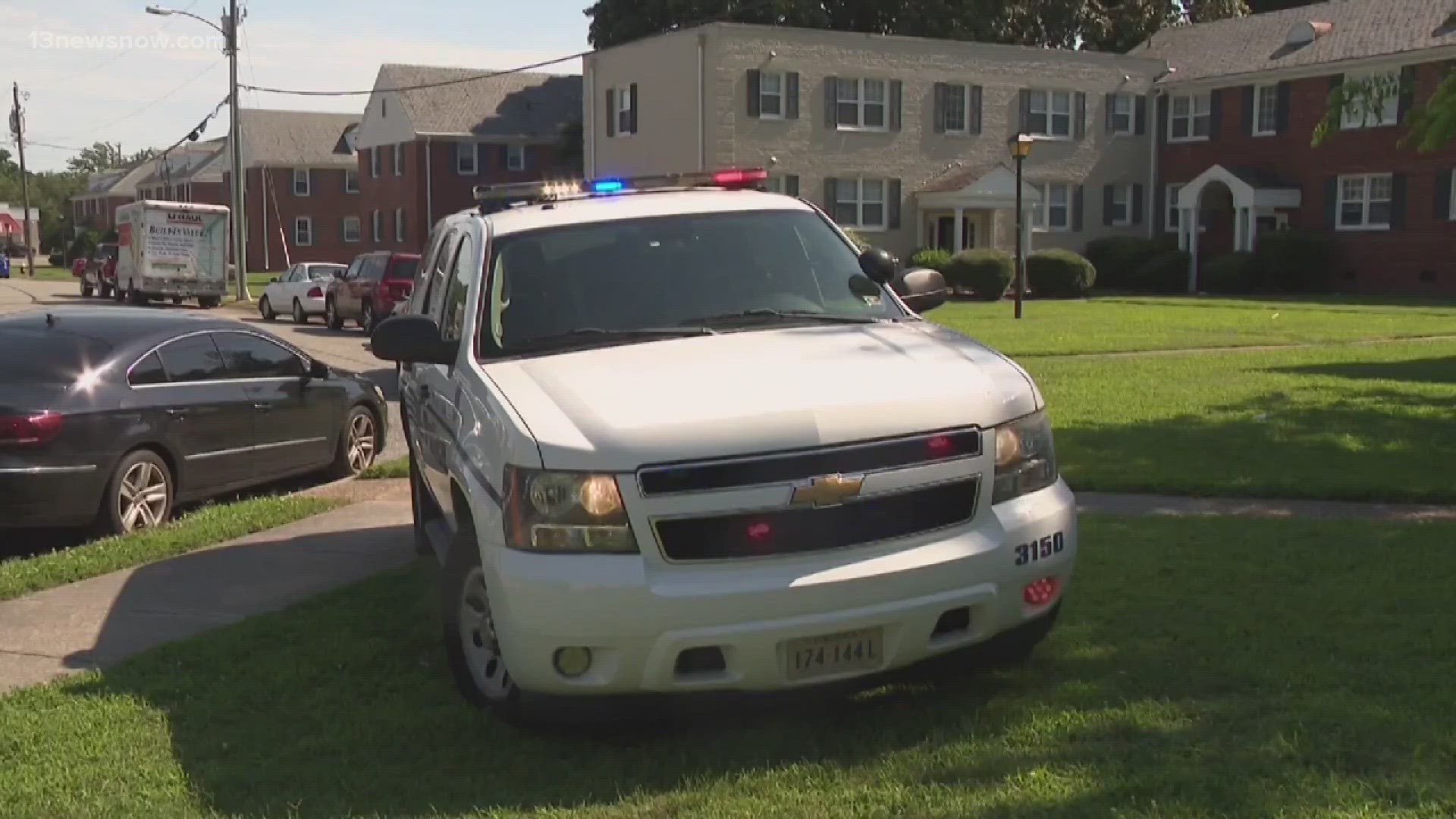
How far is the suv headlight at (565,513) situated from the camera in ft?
14.3

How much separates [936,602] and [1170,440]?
22.4 feet

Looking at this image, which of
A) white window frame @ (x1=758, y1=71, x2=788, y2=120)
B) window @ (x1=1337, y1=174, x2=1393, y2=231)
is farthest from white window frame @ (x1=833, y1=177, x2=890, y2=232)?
window @ (x1=1337, y1=174, x2=1393, y2=231)

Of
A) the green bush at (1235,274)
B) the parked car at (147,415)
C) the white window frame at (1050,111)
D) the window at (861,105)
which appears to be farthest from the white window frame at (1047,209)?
the parked car at (147,415)

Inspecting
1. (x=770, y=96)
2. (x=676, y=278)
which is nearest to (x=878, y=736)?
(x=676, y=278)

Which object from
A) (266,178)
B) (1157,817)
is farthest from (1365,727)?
(266,178)

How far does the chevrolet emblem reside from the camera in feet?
14.4

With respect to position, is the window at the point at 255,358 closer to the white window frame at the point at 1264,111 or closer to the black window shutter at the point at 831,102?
the black window shutter at the point at 831,102

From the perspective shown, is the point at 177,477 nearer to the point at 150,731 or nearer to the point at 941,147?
the point at 150,731

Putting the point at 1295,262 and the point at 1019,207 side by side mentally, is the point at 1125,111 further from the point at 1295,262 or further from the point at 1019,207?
the point at 1019,207

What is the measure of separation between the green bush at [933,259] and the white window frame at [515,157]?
75.4 feet

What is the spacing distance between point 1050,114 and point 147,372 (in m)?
38.7

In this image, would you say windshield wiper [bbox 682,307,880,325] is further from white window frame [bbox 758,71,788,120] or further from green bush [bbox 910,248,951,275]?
white window frame [bbox 758,71,788,120]

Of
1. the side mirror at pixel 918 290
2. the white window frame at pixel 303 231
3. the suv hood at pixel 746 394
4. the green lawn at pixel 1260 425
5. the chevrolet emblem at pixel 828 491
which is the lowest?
the green lawn at pixel 1260 425

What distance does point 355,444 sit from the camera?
11609mm
